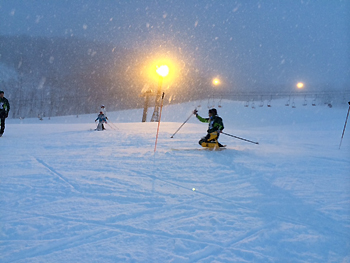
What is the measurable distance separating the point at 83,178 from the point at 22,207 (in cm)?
144

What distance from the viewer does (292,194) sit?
4184mm

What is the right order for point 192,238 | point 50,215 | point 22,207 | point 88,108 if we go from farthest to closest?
point 88,108
point 22,207
point 50,215
point 192,238

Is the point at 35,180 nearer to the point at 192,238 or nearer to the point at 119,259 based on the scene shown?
the point at 119,259

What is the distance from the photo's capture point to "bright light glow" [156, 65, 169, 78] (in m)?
22.0

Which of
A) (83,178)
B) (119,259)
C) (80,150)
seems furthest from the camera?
(80,150)

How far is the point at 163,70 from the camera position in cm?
2214

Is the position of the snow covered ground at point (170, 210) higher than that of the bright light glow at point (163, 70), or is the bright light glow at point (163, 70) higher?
the bright light glow at point (163, 70)

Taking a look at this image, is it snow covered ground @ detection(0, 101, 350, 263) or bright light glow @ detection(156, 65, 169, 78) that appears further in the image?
bright light glow @ detection(156, 65, 169, 78)

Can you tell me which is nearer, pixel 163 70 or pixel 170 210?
pixel 170 210

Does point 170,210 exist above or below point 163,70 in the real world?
below

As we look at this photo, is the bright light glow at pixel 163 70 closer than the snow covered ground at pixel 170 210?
No

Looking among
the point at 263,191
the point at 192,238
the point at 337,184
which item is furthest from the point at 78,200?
the point at 337,184

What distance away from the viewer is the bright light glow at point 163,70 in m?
22.0

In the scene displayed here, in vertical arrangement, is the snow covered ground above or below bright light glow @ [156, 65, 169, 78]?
below
